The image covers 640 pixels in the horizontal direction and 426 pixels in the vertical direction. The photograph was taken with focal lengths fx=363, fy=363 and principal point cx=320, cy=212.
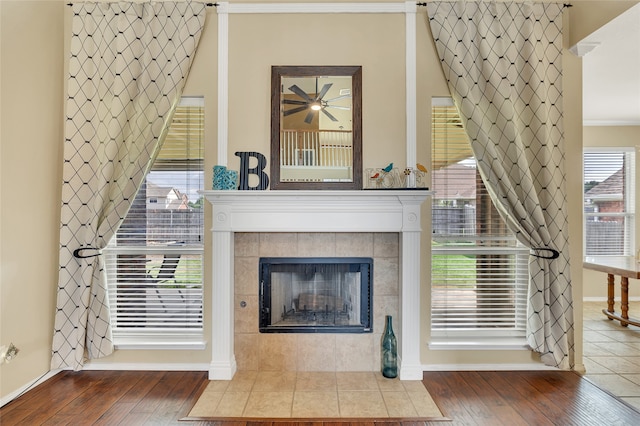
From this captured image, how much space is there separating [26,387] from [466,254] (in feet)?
10.3

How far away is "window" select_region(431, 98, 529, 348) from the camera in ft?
9.02

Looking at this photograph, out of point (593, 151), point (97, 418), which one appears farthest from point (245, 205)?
point (593, 151)

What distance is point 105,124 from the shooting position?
8.50 ft

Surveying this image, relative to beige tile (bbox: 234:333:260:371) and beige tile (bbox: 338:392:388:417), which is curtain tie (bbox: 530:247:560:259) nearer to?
beige tile (bbox: 338:392:388:417)

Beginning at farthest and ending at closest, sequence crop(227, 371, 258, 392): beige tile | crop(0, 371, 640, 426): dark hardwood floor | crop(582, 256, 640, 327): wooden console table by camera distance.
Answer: crop(582, 256, 640, 327): wooden console table, crop(227, 371, 258, 392): beige tile, crop(0, 371, 640, 426): dark hardwood floor

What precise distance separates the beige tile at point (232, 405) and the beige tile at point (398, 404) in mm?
869

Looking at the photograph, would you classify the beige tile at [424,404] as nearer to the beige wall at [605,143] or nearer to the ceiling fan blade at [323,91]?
the ceiling fan blade at [323,91]

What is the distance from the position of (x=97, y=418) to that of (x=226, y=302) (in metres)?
0.95

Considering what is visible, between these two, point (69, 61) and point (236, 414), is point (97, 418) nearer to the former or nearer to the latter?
point (236, 414)

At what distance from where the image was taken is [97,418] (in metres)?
2.06

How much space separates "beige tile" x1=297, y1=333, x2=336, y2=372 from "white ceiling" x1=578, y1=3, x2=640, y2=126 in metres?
2.82

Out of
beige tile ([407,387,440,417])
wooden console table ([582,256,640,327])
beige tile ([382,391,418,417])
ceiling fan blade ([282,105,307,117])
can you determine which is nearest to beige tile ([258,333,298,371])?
beige tile ([382,391,418,417])

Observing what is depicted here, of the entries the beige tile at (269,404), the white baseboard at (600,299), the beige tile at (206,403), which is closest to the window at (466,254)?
the beige tile at (269,404)

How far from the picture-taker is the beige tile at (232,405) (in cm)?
210
